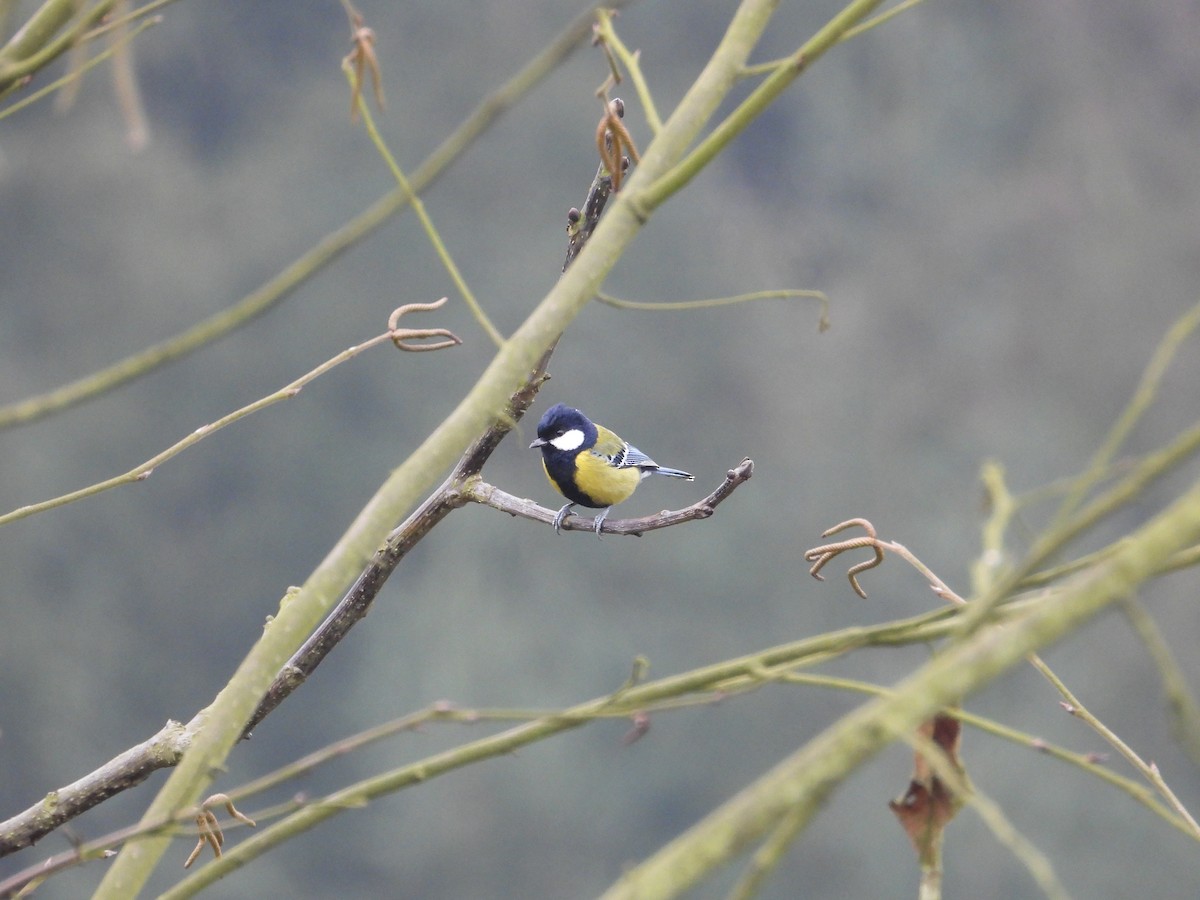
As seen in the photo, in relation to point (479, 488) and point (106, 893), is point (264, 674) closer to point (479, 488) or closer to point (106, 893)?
point (106, 893)

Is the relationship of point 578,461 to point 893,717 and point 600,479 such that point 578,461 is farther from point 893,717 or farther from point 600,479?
point 893,717

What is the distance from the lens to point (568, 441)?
180 cm

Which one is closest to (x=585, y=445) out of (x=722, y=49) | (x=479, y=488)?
(x=479, y=488)

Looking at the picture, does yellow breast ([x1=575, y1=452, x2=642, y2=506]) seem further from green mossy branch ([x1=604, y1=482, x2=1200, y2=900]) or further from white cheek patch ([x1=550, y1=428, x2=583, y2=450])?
green mossy branch ([x1=604, y1=482, x2=1200, y2=900])

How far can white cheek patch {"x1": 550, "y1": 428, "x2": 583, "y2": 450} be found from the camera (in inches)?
70.8

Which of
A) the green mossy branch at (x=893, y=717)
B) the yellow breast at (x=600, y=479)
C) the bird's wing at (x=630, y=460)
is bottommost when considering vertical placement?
the green mossy branch at (x=893, y=717)

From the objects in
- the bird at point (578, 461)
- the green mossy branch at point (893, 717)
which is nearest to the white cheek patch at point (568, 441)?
the bird at point (578, 461)

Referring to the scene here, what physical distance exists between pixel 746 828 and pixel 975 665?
0.07 meters

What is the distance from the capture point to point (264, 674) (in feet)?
1.41

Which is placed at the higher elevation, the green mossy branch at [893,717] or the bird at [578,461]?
the bird at [578,461]

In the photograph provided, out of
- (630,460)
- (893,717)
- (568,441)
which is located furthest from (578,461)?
(893,717)

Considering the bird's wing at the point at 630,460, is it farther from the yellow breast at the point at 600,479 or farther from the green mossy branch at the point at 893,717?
the green mossy branch at the point at 893,717

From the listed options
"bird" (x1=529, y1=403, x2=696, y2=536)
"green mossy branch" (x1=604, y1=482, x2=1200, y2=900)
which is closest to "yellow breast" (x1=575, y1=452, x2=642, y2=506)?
"bird" (x1=529, y1=403, x2=696, y2=536)

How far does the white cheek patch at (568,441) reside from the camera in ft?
5.90
